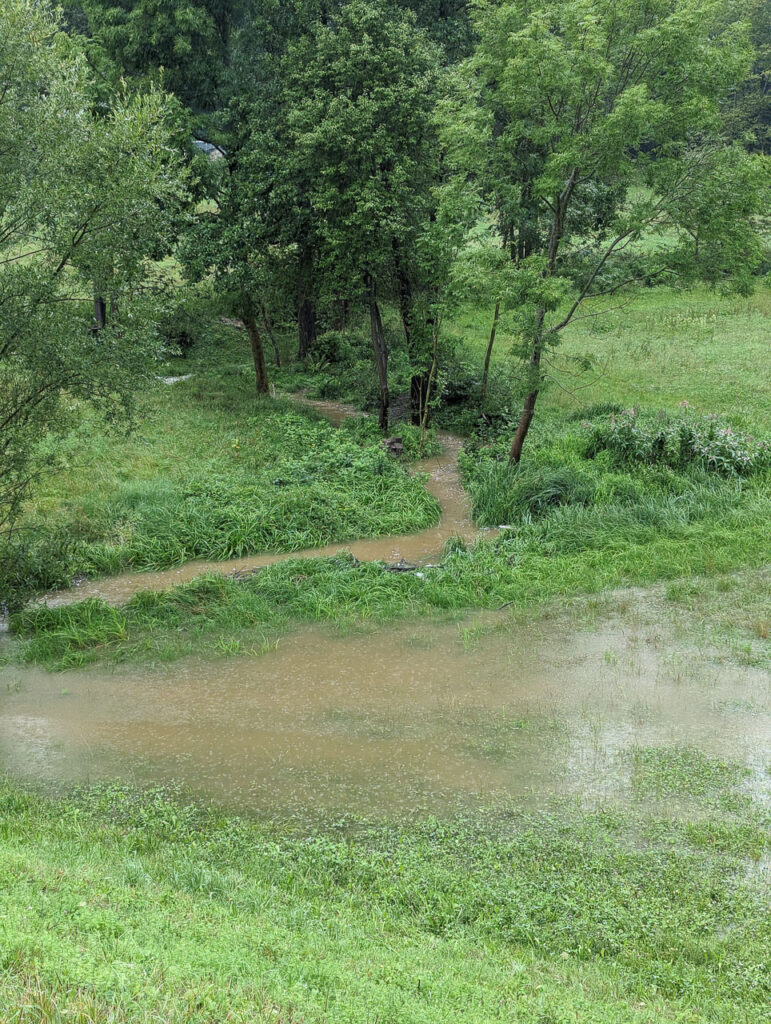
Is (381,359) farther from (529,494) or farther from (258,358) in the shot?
(529,494)

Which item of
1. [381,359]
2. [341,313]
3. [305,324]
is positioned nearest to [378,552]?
[381,359]

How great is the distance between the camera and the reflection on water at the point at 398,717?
8.77m

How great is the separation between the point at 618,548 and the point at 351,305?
638 inches

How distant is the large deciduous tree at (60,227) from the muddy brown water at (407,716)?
3721mm

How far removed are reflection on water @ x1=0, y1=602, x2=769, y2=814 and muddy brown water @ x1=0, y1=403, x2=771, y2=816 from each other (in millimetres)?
24

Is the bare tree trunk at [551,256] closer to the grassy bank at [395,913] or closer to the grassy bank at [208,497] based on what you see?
the grassy bank at [208,497]

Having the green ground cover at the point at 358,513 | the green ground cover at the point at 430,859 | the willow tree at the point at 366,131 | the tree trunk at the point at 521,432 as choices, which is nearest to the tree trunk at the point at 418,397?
the green ground cover at the point at 358,513

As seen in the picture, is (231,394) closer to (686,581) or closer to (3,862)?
(686,581)

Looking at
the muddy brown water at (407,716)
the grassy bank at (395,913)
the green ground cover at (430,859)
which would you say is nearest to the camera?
the grassy bank at (395,913)

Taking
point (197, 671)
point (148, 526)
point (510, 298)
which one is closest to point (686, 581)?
point (510, 298)

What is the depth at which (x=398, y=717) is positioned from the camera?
10.1 m

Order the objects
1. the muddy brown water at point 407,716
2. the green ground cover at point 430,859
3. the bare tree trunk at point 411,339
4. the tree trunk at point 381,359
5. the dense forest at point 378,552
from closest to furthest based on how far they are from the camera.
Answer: the green ground cover at point 430,859
the dense forest at point 378,552
the muddy brown water at point 407,716
the bare tree trunk at point 411,339
the tree trunk at point 381,359

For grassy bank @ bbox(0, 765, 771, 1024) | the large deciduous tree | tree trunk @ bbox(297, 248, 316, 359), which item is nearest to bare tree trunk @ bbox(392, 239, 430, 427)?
tree trunk @ bbox(297, 248, 316, 359)

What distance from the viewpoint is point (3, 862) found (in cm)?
595
